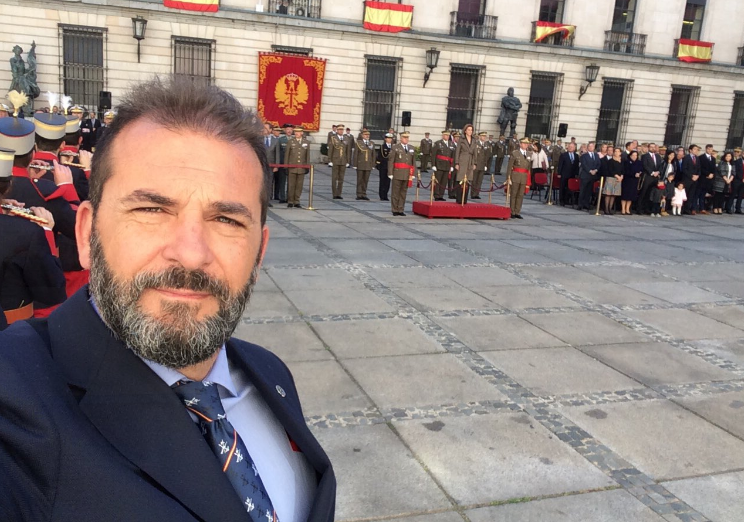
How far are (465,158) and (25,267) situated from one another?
12.2 m

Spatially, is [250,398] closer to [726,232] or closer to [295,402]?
[295,402]

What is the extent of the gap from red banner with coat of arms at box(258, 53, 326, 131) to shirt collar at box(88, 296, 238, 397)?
78.4ft

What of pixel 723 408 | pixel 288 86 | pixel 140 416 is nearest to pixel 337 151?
pixel 288 86

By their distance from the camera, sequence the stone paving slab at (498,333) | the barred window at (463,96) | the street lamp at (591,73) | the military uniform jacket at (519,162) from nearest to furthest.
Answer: the stone paving slab at (498,333)
the military uniform jacket at (519,162)
the barred window at (463,96)
the street lamp at (591,73)

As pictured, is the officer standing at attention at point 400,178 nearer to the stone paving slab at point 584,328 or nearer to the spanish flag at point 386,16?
the stone paving slab at point 584,328

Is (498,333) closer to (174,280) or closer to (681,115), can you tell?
(174,280)

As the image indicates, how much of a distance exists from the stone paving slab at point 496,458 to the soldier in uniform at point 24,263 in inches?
95.6

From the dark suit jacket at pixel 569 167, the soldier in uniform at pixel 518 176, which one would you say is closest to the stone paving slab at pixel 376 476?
the soldier in uniform at pixel 518 176

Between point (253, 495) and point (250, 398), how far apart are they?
1.09ft

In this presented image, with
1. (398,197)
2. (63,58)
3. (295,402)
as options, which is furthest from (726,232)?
(63,58)

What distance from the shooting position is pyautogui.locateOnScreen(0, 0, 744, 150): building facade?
22.8m

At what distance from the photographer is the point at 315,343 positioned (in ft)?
19.1

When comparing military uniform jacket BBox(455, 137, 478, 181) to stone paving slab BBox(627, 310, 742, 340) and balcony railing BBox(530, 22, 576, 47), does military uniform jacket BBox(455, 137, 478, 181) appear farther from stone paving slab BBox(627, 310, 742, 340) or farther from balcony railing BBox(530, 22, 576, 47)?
balcony railing BBox(530, 22, 576, 47)

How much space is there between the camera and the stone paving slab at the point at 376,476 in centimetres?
342
